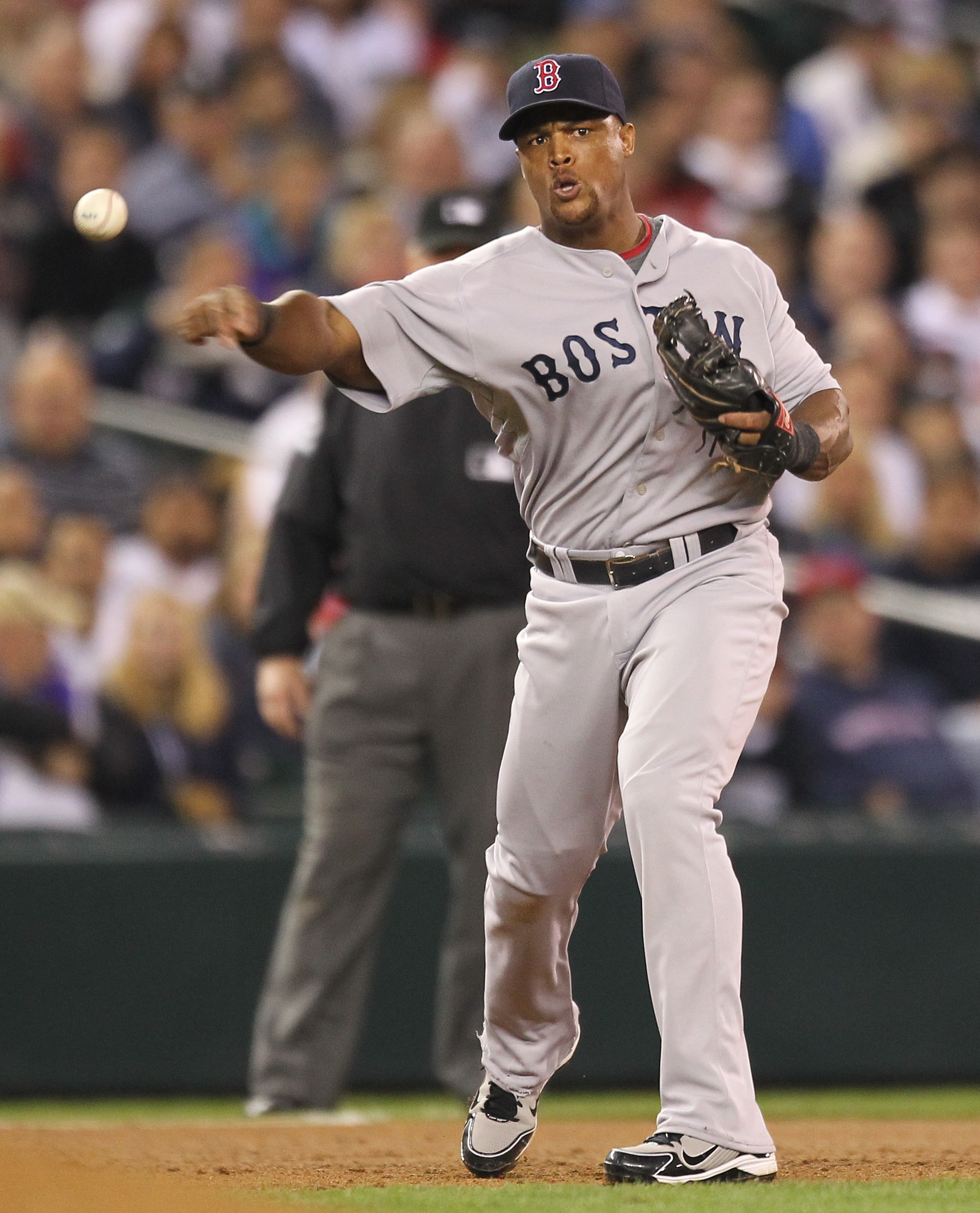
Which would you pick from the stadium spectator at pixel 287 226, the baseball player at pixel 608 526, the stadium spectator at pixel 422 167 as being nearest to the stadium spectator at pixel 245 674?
the stadium spectator at pixel 287 226

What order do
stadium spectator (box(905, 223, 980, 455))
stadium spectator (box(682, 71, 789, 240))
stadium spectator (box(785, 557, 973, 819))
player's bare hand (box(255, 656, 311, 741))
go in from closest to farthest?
player's bare hand (box(255, 656, 311, 741))
stadium spectator (box(785, 557, 973, 819))
stadium spectator (box(905, 223, 980, 455))
stadium spectator (box(682, 71, 789, 240))

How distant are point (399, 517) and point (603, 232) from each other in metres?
1.59

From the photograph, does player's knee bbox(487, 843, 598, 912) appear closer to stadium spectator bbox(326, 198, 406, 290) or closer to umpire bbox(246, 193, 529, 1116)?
umpire bbox(246, 193, 529, 1116)

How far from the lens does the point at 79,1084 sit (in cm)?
572

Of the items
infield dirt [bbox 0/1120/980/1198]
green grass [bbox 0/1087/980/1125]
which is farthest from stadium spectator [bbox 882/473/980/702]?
infield dirt [bbox 0/1120/980/1198]

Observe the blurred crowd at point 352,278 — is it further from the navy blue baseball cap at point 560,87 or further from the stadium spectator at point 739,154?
the navy blue baseball cap at point 560,87

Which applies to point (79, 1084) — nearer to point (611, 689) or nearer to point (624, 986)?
point (624, 986)

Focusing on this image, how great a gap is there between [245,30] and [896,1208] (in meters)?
7.62

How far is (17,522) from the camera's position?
6.66 m

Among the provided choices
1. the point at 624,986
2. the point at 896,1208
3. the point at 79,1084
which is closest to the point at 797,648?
the point at 624,986

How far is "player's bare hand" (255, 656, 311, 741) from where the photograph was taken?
504cm

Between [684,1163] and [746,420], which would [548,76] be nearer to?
[746,420]

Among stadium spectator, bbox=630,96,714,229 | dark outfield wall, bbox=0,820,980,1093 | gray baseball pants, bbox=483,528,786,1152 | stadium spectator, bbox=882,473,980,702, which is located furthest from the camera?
stadium spectator, bbox=630,96,714,229

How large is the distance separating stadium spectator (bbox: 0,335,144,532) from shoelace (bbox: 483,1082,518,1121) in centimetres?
421
